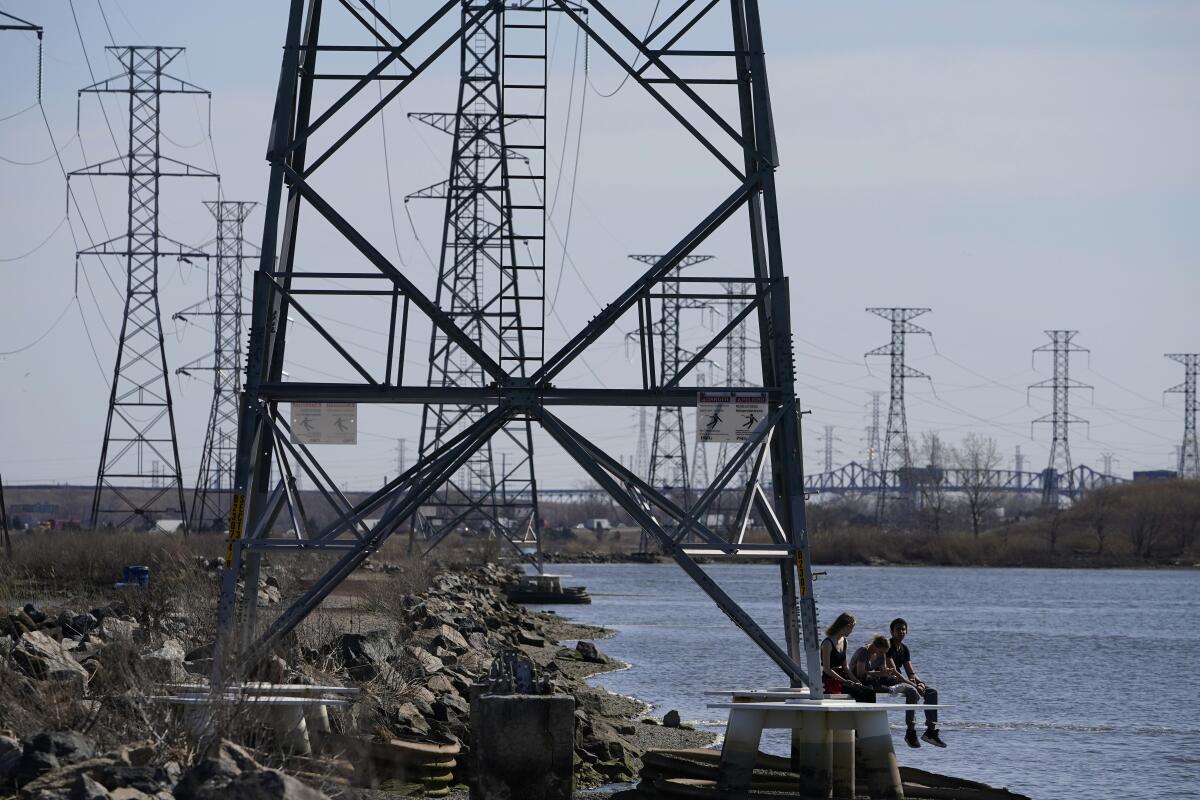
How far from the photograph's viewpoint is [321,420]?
19516 millimetres

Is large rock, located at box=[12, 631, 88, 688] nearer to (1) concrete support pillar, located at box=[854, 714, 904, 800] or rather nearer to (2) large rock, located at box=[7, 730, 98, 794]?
(2) large rock, located at box=[7, 730, 98, 794]

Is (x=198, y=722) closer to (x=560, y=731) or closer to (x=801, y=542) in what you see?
(x=560, y=731)

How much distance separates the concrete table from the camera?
18703 millimetres

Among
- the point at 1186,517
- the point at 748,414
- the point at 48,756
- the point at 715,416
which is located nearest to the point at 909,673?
the point at 748,414

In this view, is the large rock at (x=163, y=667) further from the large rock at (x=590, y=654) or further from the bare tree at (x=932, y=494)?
the bare tree at (x=932, y=494)

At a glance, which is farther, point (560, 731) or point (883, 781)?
point (883, 781)

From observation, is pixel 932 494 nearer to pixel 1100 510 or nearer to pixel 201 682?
pixel 1100 510

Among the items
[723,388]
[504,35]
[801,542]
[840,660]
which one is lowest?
[840,660]

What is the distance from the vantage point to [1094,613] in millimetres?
79250

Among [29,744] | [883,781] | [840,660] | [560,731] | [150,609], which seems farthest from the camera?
[150,609]

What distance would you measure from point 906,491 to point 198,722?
488ft

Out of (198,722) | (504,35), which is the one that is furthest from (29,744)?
(504,35)

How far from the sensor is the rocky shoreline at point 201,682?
13.9 metres

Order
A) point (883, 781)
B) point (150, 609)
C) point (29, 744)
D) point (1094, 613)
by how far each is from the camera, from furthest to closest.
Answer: point (1094, 613) → point (150, 609) → point (883, 781) → point (29, 744)
